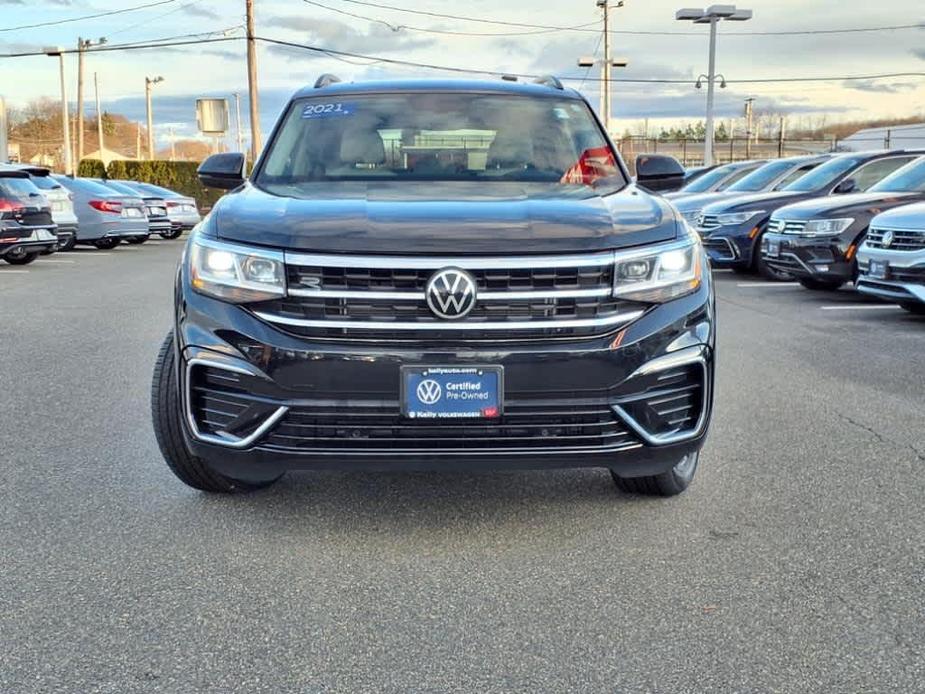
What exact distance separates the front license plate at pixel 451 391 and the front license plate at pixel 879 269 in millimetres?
6920

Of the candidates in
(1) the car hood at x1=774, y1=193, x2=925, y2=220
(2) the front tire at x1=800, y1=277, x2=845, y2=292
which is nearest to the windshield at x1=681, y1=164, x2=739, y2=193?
(2) the front tire at x1=800, y1=277, x2=845, y2=292

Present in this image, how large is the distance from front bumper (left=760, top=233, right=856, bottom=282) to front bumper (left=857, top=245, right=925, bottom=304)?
4.60ft

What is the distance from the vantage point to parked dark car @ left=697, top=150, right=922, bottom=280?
44.6ft

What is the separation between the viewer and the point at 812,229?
11.3 m

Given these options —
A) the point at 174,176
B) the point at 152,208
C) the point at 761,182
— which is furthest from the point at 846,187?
the point at 174,176

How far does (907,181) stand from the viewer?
37.8 ft

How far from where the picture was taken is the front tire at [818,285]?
11898mm

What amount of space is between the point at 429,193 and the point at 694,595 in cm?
182

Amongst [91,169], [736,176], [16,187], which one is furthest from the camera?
[91,169]

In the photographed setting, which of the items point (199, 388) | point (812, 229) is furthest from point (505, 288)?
point (812, 229)

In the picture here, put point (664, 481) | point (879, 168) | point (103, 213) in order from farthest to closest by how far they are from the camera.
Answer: point (103, 213) < point (879, 168) < point (664, 481)

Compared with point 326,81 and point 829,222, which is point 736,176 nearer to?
point 829,222

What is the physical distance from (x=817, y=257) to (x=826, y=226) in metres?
0.34

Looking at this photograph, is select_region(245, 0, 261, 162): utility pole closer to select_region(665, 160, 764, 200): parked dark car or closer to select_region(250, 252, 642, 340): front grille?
select_region(665, 160, 764, 200): parked dark car
